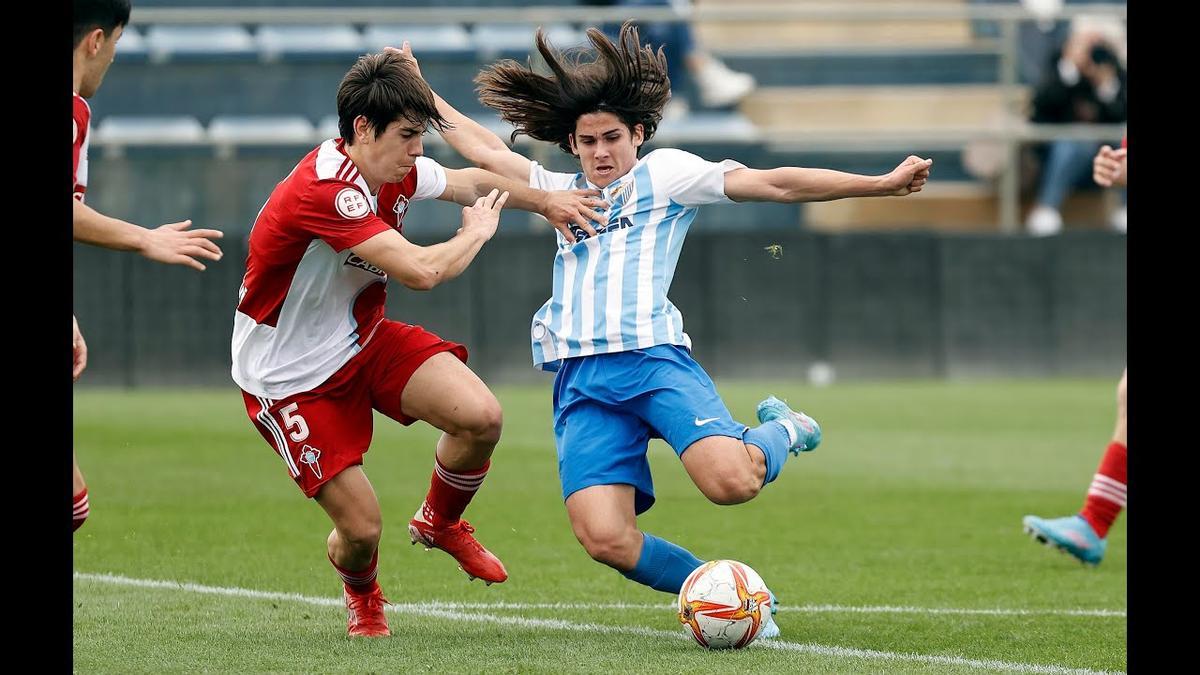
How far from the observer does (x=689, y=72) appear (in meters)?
18.5

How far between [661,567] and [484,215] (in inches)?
55.2

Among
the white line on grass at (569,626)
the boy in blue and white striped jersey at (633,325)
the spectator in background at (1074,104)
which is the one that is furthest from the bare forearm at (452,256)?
the spectator in background at (1074,104)

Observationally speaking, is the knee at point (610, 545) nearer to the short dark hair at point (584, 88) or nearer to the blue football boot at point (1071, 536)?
the short dark hair at point (584, 88)

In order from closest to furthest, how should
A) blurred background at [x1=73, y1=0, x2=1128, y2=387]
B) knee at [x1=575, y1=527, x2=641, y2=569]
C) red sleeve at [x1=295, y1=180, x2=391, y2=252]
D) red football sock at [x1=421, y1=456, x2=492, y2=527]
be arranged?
red sleeve at [x1=295, y1=180, x2=391, y2=252] < knee at [x1=575, y1=527, x2=641, y2=569] < red football sock at [x1=421, y1=456, x2=492, y2=527] < blurred background at [x1=73, y1=0, x2=1128, y2=387]

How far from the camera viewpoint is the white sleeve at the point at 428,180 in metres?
6.52

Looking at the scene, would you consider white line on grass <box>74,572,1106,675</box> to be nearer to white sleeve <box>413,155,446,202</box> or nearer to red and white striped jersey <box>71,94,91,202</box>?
white sleeve <box>413,155,446,202</box>

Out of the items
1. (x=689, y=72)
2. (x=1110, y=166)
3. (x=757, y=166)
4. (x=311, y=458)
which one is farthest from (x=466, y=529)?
(x=689, y=72)

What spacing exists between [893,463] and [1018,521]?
2.20 metres

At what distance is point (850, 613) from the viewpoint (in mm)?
6582

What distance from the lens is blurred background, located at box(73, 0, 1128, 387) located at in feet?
52.8

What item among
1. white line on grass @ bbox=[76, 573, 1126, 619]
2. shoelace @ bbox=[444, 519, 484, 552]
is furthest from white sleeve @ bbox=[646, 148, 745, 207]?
white line on grass @ bbox=[76, 573, 1126, 619]

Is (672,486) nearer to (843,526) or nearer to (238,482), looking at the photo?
(843,526)

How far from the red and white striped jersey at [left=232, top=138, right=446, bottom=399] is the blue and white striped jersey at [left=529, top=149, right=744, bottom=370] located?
0.64 m

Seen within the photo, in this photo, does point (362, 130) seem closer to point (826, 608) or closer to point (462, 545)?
point (462, 545)
